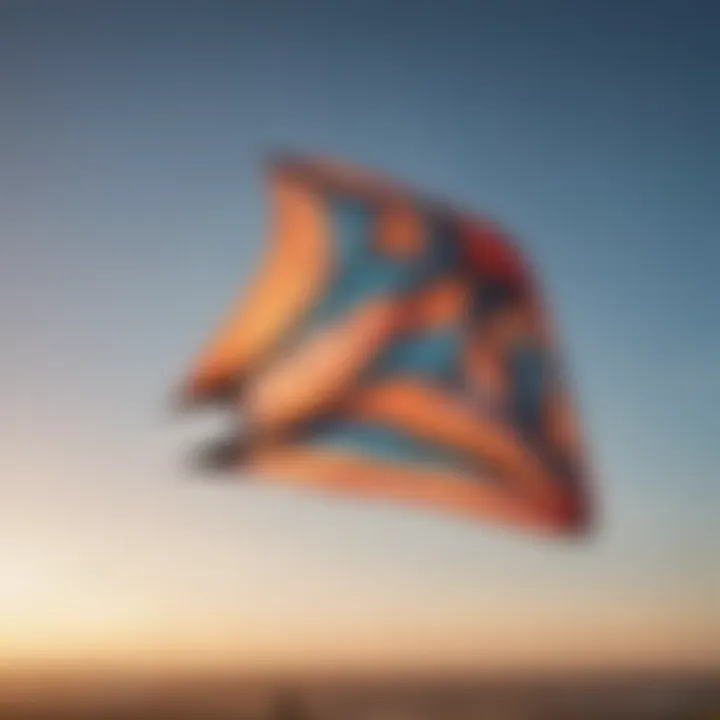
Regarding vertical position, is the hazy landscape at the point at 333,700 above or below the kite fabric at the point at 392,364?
below

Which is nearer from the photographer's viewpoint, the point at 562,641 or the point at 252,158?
the point at 562,641

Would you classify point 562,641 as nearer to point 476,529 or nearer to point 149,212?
point 476,529

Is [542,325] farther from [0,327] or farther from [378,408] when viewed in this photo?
[0,327]

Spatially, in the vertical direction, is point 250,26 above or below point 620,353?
above

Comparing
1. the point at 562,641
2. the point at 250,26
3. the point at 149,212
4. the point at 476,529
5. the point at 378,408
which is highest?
the point at 250,26

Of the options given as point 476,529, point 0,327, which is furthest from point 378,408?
point 0,327

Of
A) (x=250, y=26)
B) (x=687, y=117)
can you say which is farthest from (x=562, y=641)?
(x=250, y=26)

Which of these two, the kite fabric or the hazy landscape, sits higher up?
the kite fabric

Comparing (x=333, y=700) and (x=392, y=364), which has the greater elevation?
(x=392, y=364)
